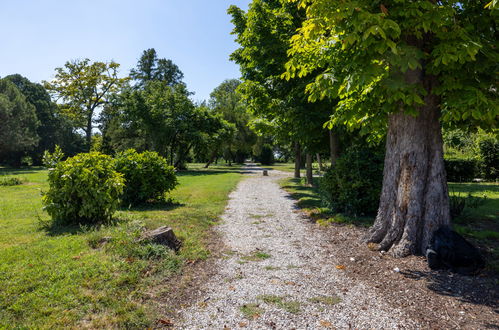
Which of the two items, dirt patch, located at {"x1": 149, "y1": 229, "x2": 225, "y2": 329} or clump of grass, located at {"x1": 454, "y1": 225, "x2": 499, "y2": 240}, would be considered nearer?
dirt patch, located at {"x1": 149, "y1": 229, "x2": 225, "y2": 329}

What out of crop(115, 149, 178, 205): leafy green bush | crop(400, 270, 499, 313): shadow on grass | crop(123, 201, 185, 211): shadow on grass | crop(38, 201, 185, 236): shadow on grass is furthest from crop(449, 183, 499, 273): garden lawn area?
crop(115, 149, 178, 205): leafy green bush

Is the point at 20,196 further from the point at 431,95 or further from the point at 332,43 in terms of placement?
the point at 431,95

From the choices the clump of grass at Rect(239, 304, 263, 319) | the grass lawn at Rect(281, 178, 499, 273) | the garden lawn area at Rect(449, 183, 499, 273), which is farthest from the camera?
the grass lawn at Rect(281, 178, 499, 273)

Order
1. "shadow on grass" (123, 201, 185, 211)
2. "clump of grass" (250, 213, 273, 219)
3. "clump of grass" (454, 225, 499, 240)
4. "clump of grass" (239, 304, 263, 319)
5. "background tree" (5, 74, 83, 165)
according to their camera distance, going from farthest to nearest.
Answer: "background tree" (5, 74, 83, 165) < "shadow on grass" (123, 201, 185, 211) < "clump of grass" (250, 213, 273, 219) < "clump of grass" (454, 225, 499, 240) < "clump of grass" (239, 304, 263, 319)

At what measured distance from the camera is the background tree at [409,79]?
394cm

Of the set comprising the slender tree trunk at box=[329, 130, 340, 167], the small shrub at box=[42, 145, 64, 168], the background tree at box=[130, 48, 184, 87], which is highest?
the background tree at box=[130, 48, 184, 87]

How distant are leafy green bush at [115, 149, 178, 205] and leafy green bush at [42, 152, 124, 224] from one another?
3.11 m

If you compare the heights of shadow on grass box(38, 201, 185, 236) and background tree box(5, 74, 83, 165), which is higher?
background tree box(5, 74, 83, 165)

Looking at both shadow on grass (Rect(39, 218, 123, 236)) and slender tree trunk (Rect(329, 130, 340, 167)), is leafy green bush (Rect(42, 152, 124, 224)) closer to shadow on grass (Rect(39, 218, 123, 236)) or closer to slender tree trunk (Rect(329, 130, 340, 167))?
shadow on grass (Rect(39, 218, 123, 236))

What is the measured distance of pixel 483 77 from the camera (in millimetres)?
4555

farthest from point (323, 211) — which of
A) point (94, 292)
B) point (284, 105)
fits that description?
point (94, 292)

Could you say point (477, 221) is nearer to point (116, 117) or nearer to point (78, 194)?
point (78, 194)

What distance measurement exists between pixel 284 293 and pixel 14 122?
34.2 m

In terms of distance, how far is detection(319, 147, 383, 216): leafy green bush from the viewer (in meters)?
7.77
